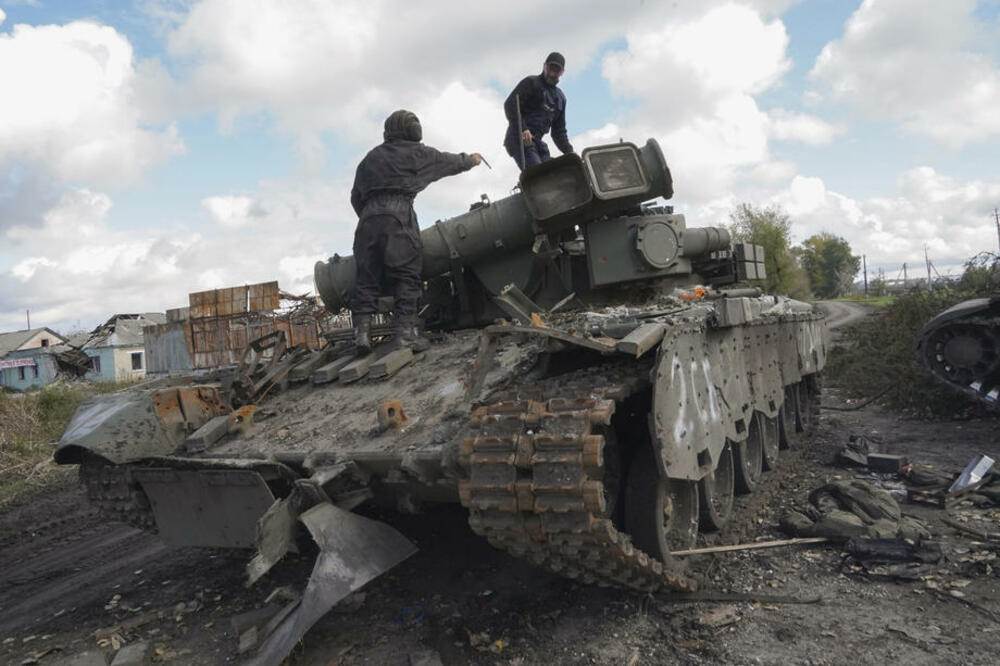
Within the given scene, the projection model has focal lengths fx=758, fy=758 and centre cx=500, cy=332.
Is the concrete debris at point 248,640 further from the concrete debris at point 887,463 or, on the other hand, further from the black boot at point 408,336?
the concrete debris at point 887,463

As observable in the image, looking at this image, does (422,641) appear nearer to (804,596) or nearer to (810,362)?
(804,596)

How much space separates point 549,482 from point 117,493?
137 inches

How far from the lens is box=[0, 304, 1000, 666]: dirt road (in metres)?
4.05

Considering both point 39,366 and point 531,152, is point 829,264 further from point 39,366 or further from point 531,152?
point 531,152

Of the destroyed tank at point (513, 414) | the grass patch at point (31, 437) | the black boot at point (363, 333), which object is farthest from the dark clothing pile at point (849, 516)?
the grass patch at point (31, 437)

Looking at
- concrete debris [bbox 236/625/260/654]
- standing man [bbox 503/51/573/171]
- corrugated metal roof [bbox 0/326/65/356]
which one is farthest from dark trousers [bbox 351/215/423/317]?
corrugated metal roof [bbox 0/326/65/356]

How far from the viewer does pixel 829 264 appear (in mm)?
73875

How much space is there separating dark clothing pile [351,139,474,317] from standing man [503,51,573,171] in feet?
5.06

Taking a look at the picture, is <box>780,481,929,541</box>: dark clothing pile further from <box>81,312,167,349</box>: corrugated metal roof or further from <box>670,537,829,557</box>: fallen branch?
<box>81,312,167,349</box>: corrugated metal roof

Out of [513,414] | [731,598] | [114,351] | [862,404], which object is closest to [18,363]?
[114,351]

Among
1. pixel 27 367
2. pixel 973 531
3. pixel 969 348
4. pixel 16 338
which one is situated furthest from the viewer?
pixel 16 338

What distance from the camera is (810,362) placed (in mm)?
9008

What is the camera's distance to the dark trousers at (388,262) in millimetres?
5992

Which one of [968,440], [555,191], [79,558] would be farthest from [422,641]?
[968,440]
